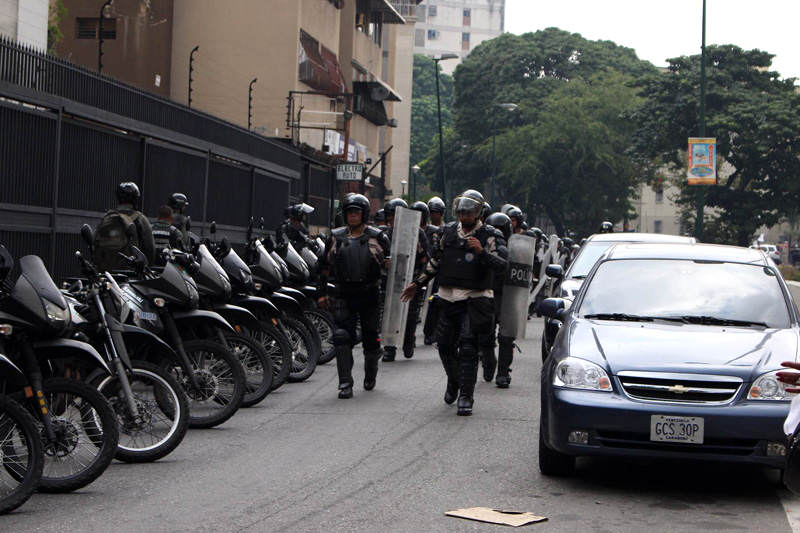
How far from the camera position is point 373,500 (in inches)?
282

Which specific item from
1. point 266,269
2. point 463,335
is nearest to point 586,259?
point 266,269

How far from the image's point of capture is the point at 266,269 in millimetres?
12695

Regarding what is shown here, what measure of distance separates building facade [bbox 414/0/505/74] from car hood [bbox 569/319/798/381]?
488 ft

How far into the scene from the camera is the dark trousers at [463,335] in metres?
10.9

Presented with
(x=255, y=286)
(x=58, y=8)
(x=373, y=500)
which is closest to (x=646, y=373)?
(x=373, y=500)

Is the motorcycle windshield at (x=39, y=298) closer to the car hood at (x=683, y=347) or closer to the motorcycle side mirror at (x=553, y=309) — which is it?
the car hood at (x=683, y=347)

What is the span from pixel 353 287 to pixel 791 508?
5.68 meters

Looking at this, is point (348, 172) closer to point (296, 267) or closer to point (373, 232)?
point (296, 267)

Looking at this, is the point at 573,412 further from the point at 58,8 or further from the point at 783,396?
the point at 58,8

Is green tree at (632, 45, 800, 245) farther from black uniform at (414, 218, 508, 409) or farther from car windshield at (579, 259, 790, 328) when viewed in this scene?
car windshield at (579, 259, 790, 328)

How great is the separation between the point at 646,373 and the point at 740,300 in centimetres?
150

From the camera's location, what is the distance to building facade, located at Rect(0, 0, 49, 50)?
23078 mm

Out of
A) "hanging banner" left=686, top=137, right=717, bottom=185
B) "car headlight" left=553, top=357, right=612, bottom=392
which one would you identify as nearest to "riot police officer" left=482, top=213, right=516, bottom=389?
"car headlight" left=553, top=357, right=612, bottom=392

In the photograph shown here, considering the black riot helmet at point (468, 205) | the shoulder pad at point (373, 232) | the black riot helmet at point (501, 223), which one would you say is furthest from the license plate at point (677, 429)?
the black riot helmet at point (501, 223)
